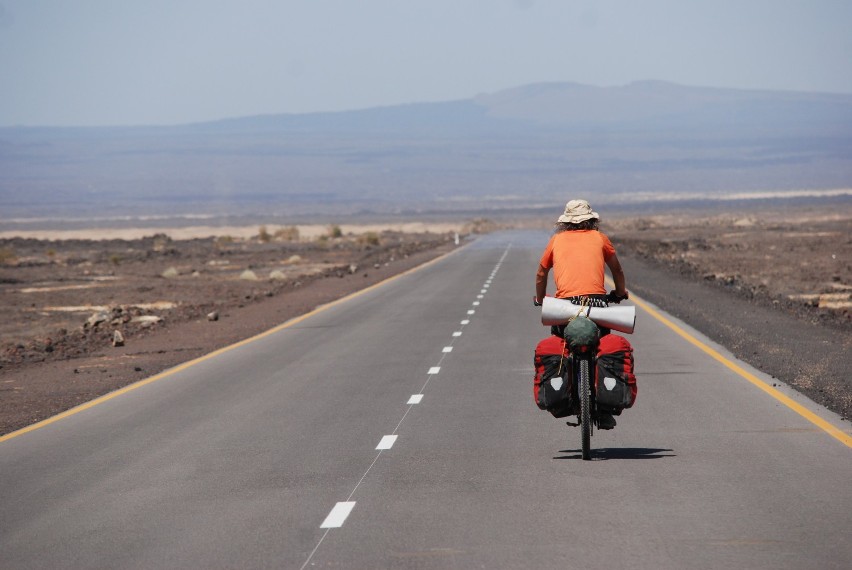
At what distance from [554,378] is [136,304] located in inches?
1183

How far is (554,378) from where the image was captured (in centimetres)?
1055

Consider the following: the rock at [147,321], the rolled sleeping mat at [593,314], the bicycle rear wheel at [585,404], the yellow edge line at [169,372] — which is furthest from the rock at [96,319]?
the bicycle rear wheel at [585,404]

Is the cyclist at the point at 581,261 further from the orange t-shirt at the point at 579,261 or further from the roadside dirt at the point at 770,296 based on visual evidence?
the roadside dirt at the point at 770,296

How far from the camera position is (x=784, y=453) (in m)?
10.7

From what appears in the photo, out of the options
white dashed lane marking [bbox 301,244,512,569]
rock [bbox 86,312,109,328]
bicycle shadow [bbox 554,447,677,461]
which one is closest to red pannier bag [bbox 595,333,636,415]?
bicycle shadow [bbox 554,447,677,461]

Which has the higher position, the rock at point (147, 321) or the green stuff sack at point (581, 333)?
the green stuff sack at point (581, 333)

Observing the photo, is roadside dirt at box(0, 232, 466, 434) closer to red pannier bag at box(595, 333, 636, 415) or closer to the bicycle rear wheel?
the bicycle rear wheel

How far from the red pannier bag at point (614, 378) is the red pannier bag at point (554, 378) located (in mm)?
246

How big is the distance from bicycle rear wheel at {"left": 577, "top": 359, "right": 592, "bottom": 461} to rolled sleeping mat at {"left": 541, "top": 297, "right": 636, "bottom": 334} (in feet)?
1.21

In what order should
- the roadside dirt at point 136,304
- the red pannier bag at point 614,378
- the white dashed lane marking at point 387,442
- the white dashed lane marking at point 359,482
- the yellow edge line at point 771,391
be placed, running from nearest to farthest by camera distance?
the white dashed lane marking at point 359,482 → the red pannier bag at point 614,378 → the white dashed lane marking at point 387,442 → the yellow edge line at point 771,391 → the roadside dirt at point 136,304

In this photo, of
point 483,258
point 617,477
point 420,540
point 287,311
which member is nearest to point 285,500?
point 420,540

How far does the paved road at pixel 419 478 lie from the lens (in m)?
7.85

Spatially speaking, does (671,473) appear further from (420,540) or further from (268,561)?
(268,561)

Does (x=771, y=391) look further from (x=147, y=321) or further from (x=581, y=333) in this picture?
(x=147, y=321)
